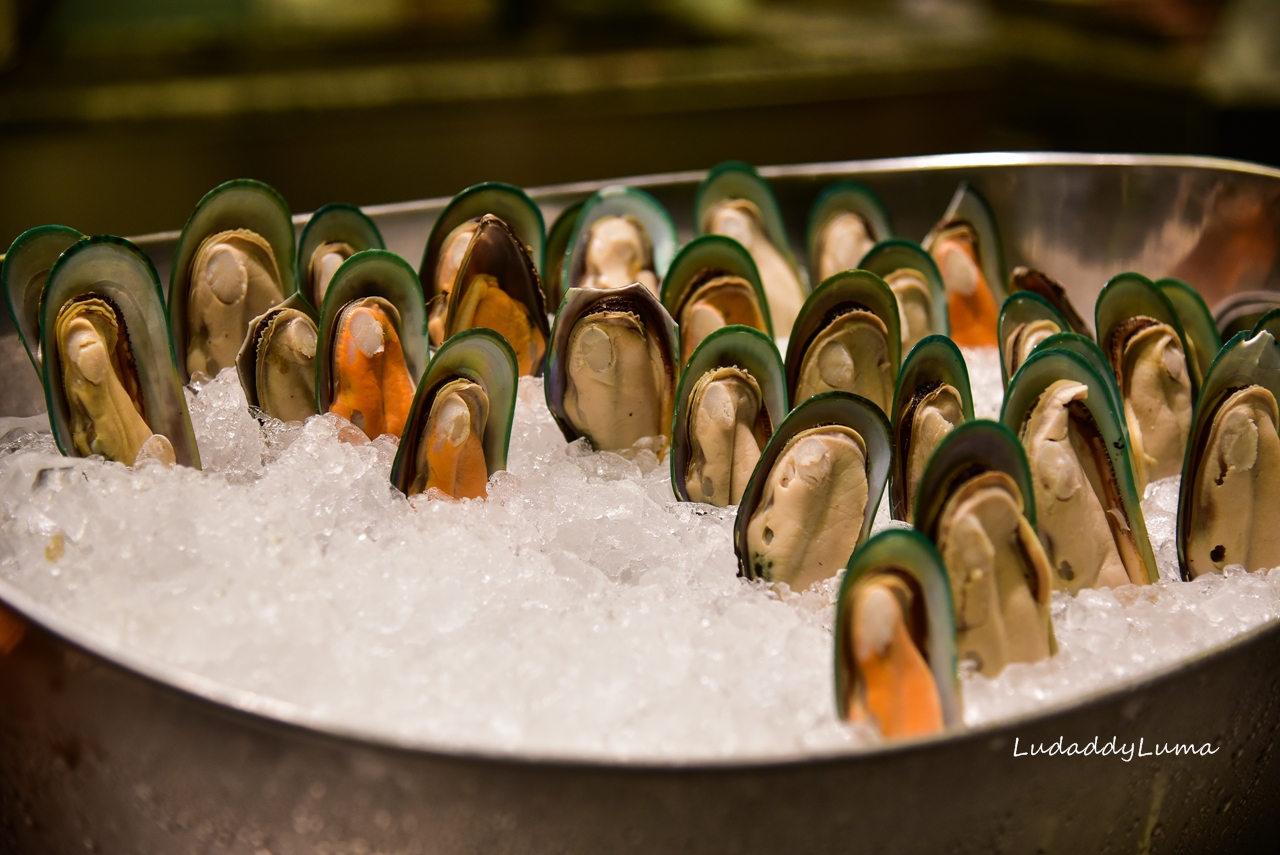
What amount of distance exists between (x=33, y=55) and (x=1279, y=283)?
2.86 metres

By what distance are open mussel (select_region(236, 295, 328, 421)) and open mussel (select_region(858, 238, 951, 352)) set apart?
67 cm

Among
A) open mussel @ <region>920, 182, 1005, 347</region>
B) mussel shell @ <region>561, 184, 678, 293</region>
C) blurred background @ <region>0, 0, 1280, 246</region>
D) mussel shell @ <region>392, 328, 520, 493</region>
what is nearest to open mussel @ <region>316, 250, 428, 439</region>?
mussel shell @ <region>392, 328, 520, 493</region>

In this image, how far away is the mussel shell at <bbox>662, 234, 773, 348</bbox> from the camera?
110 centimetres

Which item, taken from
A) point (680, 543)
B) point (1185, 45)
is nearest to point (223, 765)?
point (680, 543)

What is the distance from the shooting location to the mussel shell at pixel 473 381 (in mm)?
827

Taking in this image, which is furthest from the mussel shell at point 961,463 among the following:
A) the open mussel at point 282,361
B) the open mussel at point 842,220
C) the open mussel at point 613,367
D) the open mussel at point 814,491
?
the open mussel at point 842,220

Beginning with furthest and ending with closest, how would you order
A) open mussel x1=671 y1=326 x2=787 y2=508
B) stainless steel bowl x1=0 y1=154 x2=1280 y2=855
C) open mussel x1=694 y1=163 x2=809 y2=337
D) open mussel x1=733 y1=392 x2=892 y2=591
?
open mussel x1=694 y1=163 x2=809 y2=337 < open mussel x1=671 y1=326 x2=787 y2=508 < open mussel x1=733 y1=392 x2=892 y2=591 < stainless steel bowl x1=0 y1=154 x2=1280 y2=855

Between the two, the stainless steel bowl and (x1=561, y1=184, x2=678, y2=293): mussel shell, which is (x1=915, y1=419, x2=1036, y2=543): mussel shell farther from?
(x1=561, y1=184, x2=678, y2=293): mussel shell

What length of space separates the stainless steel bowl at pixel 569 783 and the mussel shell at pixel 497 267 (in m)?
0.57

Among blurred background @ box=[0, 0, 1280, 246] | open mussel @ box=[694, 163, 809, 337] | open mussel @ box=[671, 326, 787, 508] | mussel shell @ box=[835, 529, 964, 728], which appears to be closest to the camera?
mussel shell @ box=[835, 529, 964, 728]

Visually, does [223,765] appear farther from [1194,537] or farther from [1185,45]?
[1185,45]

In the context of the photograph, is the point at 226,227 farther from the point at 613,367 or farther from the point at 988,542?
the point at 988,542

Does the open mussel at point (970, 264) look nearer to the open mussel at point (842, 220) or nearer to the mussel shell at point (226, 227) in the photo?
the open mussel at point (842, 220)

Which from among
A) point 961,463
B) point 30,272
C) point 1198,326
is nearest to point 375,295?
point 30,272
